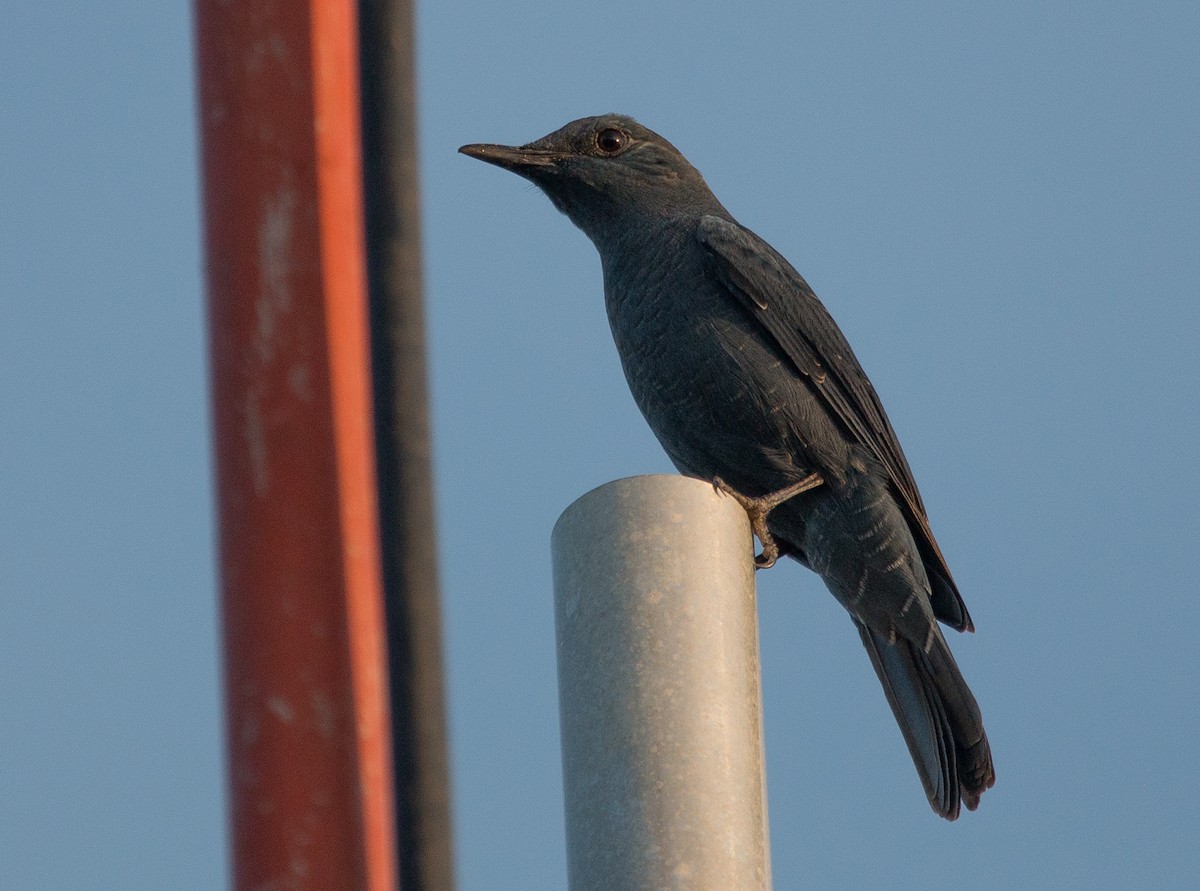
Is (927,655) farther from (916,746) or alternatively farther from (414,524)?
(414,524)

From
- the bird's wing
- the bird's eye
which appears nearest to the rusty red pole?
the bird's wing

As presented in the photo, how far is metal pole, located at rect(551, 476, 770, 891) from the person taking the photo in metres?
2.89

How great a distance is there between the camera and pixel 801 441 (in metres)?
5.75

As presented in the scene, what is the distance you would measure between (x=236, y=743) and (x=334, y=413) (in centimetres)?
28

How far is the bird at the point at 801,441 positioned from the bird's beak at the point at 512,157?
2.29 feet

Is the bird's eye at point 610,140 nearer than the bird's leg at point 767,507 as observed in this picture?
No

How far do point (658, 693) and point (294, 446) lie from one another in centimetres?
168

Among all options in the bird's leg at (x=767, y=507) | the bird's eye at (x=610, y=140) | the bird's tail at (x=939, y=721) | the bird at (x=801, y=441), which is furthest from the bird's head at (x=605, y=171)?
the bird's tail at (x=939, y=721)

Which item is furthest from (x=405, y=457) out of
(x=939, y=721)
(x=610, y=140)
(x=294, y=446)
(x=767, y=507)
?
(x=610, y=140)

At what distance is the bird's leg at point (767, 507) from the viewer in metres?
5.25

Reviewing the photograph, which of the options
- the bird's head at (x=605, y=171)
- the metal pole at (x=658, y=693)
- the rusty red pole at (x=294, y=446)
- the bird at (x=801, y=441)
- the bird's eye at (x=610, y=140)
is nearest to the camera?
the rusty red pole at (x=294, y=446)

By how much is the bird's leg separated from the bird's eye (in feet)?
6.05

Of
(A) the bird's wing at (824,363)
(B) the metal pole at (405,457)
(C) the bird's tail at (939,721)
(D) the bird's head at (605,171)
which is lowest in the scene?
(C) the bird's tail at (939,721)

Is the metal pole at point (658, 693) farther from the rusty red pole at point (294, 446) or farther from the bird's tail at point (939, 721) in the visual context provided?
the bird's tail at point (939, 721)
